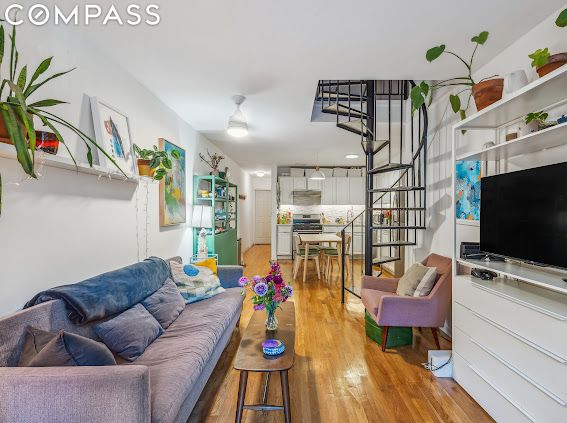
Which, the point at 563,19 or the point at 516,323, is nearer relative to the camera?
the point at 563,19

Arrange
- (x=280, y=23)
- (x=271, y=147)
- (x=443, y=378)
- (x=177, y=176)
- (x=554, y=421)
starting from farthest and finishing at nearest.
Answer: (x=271, y=147) < (x=177, y=176) < (x=443, y=378) < (x=280, y=23) < (x=554, y=421)

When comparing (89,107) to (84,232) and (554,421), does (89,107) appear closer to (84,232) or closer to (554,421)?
(84,232)

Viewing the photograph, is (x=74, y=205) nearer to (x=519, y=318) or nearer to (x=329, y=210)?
(x=519, y=318)

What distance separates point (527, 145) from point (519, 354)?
1.28m

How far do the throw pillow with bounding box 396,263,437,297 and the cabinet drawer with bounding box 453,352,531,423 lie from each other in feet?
2.02

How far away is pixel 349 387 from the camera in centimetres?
225

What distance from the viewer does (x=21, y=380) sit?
3.79 feet

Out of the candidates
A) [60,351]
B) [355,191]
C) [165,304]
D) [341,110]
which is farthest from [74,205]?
[355,191]

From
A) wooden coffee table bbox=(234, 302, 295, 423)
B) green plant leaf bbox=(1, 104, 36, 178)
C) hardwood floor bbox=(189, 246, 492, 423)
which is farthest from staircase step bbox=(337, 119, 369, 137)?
green plant leaf bbox=(1, 104, 36, 178)

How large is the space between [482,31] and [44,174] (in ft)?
9.82

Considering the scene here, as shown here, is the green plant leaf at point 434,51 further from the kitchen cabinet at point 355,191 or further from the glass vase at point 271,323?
the kitchen cabinet at point 355,191

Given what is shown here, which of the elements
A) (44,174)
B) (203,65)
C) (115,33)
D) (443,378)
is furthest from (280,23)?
(443,378)

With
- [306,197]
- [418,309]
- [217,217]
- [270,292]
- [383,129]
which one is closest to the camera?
[270,292]

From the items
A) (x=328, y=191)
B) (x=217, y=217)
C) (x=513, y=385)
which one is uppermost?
(x=328, y=191)
